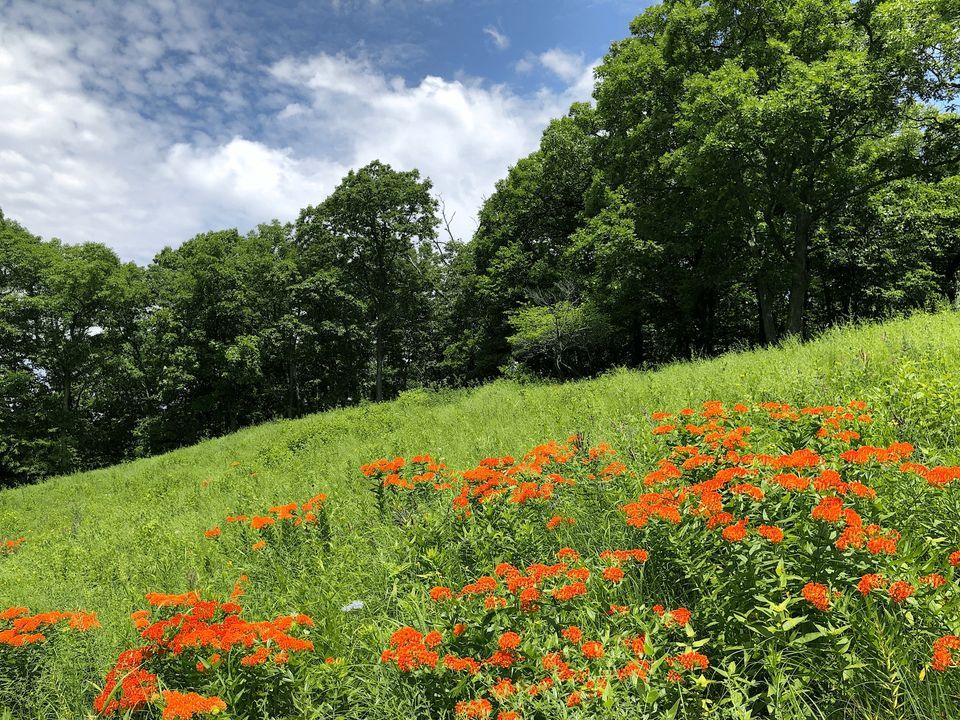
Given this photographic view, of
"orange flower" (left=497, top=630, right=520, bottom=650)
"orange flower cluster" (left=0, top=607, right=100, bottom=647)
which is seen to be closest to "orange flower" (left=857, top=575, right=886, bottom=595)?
"orange flower" (left=497, top=630, right=520, bottom=650)

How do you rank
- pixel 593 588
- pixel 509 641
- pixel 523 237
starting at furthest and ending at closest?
1. pixel 523 237
2. pixel 593 588
3. pixel 509 641

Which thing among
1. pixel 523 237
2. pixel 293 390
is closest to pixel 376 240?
pixel 523 237

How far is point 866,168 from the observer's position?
12.6 metres

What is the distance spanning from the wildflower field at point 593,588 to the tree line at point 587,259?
795cm

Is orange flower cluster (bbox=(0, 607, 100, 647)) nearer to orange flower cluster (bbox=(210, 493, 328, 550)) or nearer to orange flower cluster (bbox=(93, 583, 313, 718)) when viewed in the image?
orange flower cluster (bbox=(93, 583, 313, 718))

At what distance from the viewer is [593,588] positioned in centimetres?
→ 248

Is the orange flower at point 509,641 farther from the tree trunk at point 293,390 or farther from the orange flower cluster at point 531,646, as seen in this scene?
the tree trunk at point 293,390

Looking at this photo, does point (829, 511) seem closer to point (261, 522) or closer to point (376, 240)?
point (261, 522)

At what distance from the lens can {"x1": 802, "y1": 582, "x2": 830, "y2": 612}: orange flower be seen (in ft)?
5.29

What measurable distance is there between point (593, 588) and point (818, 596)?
107 cm

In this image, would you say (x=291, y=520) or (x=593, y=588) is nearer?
(x=593, y=588)

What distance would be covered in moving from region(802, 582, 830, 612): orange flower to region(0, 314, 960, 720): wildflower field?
0.20ft

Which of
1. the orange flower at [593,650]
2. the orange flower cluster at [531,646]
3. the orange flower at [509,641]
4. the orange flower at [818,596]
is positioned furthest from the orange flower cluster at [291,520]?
the orange flower at [818,596]

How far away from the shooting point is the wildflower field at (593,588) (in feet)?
5.59
